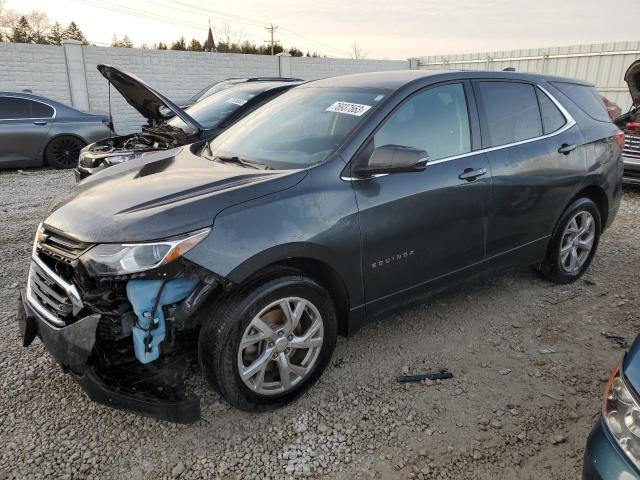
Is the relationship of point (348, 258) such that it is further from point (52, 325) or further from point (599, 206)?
point (599, 206)

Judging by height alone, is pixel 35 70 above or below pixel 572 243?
above

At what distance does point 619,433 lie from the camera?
1.58 m

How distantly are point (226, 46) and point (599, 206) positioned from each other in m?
36.2

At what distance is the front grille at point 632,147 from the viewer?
7.09 meters

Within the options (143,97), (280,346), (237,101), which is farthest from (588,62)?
(280,346)

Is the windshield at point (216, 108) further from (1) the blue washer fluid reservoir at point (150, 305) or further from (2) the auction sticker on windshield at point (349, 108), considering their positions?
(1) the blue washer fluid reservoir at point (150, 305)

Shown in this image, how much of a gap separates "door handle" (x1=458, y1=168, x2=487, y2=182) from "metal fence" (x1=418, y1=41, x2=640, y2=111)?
35.4ft

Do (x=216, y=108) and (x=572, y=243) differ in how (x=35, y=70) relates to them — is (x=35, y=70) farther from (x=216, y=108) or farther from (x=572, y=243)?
(x=572, y=243)

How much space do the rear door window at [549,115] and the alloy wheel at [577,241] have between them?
766mm

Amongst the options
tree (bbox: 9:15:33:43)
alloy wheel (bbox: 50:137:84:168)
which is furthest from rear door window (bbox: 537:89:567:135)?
tree (bbox: 9:15:33:43)

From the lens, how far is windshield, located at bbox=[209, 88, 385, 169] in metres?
2.91

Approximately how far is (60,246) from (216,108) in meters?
4.14

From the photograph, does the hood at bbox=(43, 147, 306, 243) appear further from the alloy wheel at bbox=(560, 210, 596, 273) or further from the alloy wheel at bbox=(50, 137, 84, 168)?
the alloy wheel at bbox=(50, 137, 84, 168)

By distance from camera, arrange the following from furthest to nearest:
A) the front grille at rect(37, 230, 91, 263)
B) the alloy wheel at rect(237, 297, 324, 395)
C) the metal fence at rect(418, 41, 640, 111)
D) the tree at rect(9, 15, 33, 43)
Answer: the tree at rect(9, 15, 33, 43) < the metal fence at rect(418, 41, 640, 111) < the alloy wheel at rect(237, 297, 324, 395) < the front grille at rect(37, 230, 91, 263)
